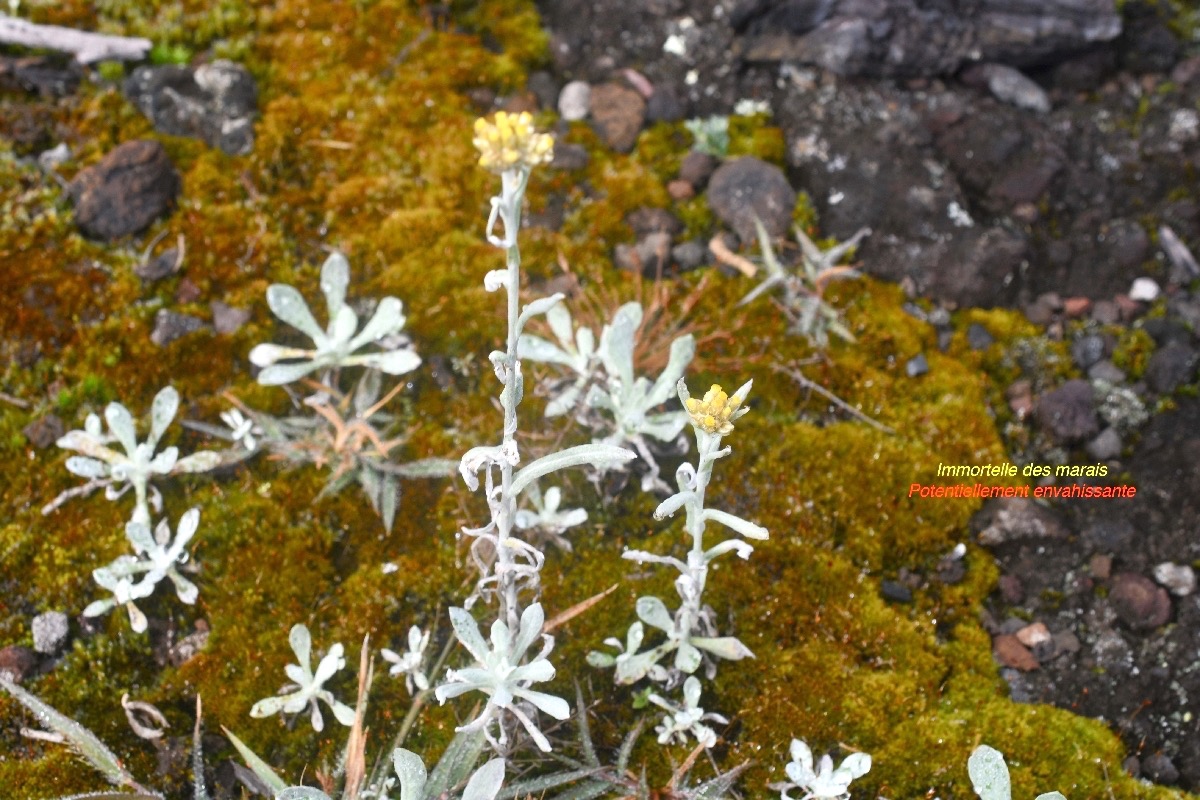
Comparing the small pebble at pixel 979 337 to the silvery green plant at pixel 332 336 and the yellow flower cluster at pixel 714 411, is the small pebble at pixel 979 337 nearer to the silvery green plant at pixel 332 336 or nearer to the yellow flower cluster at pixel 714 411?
the yellow flower cluster at pixel 714 411

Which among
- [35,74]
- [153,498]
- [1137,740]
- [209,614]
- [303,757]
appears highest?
[35,74]

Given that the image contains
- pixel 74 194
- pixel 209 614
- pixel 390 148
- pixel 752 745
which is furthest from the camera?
pixel 390 148

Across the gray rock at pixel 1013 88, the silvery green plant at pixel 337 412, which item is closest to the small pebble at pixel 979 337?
the gray rock at pixel 1013 88

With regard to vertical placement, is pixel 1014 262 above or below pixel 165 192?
below

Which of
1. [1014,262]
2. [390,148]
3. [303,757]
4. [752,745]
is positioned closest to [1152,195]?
[1014,262]

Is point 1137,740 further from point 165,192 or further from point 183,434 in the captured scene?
point 165,192

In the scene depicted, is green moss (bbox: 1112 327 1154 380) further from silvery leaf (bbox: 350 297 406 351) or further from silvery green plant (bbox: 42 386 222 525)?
silvery green plant (bbox: 42 386 222 525)

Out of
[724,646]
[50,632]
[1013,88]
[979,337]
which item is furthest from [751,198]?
[50,632]

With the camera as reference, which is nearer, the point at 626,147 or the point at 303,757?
the point at 303,757
